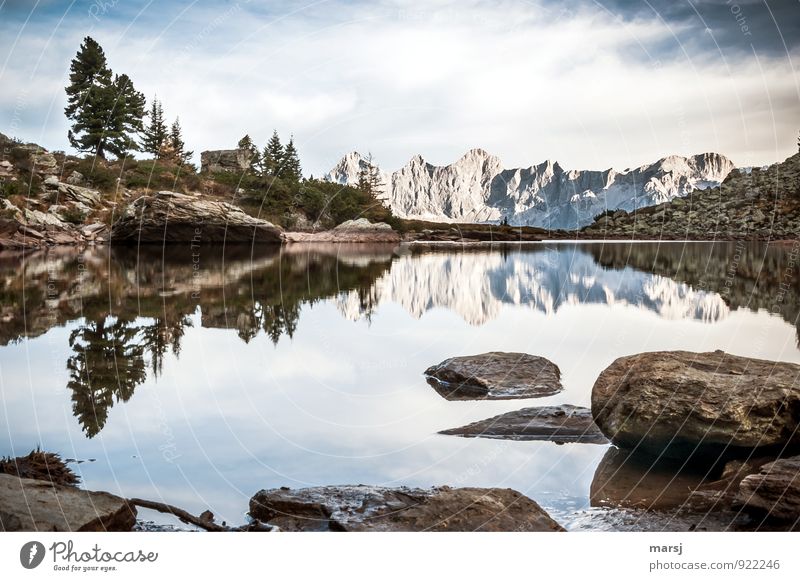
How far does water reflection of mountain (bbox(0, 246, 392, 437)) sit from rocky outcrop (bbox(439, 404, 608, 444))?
4.35 m

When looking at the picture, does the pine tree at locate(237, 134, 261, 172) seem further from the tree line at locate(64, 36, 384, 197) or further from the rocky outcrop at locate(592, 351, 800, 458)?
the rocky outcrop at locate(592, 351, 800, 458)

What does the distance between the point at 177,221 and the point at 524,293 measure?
33.6 metres

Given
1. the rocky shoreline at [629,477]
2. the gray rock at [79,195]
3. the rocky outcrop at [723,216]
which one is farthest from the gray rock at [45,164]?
the rocky shoreline at [629,477]

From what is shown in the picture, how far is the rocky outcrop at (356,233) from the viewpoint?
6450 centimetres

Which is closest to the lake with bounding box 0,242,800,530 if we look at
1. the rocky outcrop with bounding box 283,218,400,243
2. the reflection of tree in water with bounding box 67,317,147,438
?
the reflection of tree in water with bounding box 67,317,147,438

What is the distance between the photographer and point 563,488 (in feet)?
21.1

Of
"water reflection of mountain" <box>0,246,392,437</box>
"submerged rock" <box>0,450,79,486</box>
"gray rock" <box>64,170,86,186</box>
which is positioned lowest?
"submerged rock" <box>0,450,79,486</box>

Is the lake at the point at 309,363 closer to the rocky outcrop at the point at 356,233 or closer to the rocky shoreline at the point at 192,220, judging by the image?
the rocky shoreline at the point at 192,220

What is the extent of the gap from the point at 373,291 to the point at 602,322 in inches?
284

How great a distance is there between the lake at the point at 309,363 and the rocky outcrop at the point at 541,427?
0.24 meters

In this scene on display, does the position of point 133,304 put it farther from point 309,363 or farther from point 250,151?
point 250,151

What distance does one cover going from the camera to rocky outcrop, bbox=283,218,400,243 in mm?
64500

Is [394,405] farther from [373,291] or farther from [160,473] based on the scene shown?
[373,291]

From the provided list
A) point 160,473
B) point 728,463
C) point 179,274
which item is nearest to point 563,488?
point 728,463
